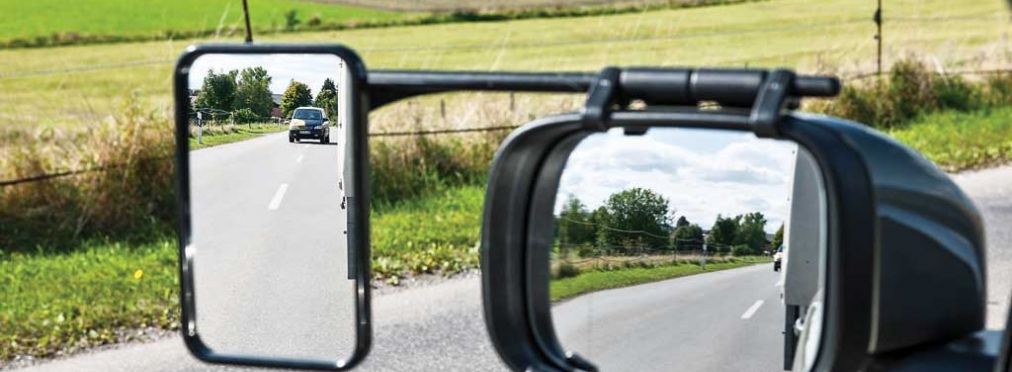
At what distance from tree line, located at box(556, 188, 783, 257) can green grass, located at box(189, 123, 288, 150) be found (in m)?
0.48

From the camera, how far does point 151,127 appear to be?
905 centimetres

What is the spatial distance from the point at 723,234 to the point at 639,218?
0.34ft

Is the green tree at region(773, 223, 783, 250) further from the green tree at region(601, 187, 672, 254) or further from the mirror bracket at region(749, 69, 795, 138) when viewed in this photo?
the mirror bracket at region(749, 69, 795, 138)

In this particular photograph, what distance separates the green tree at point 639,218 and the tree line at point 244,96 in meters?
0.43

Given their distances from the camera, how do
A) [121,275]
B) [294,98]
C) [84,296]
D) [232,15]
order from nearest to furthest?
[294,98] < [84,296] < [121,275] < [232,15]

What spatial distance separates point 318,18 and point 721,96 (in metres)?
31.8

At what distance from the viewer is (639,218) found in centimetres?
160

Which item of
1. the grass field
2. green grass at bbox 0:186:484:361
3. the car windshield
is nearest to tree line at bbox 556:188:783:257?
the car windshield

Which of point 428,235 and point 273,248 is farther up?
point 273,248

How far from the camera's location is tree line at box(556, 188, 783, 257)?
5.11 ft

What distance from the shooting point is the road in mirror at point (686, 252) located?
151cm

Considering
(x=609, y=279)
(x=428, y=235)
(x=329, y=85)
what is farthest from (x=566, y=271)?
(x=428, y=235)

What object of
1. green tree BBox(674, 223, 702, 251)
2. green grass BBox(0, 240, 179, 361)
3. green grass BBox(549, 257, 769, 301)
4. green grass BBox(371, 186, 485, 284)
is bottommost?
green grass BBox(0, 240, 179, 361)

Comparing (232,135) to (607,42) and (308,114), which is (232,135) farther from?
(607,42)
